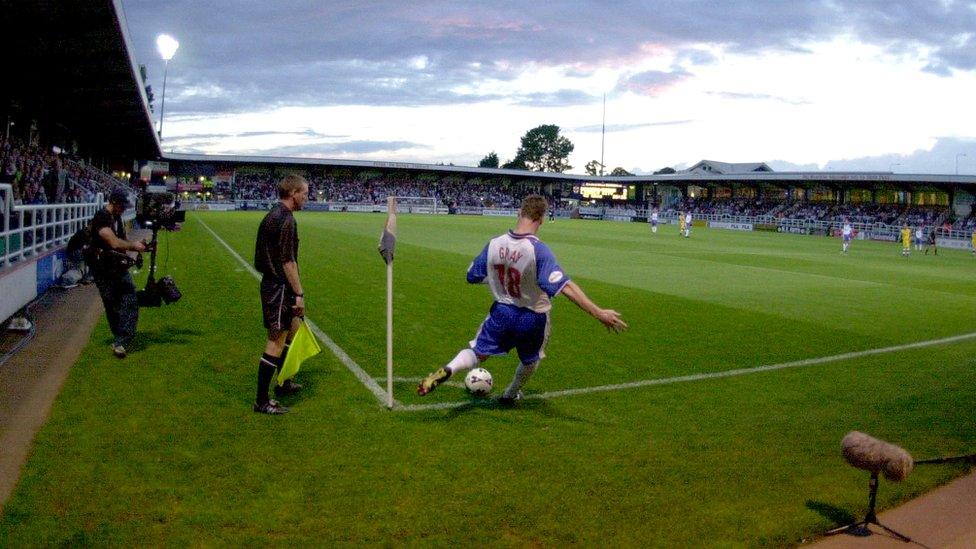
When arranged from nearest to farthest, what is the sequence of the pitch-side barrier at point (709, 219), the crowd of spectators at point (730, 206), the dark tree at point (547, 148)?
the pitch-side barrier at point (709, 219) → the crowd of spectators at point (730, 206) → the dark tree at point (547, 148)

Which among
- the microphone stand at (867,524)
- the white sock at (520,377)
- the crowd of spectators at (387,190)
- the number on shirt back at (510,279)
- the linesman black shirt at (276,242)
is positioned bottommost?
the microphone stand at (867,524)

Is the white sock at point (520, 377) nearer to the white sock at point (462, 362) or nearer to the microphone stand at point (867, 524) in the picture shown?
the white sock at point (462, 362)

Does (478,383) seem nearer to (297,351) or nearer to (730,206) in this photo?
(297,351)

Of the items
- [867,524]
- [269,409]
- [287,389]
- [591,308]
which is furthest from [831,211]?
[269,409]

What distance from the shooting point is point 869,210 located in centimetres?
6700

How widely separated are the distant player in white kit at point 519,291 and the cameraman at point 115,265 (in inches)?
161

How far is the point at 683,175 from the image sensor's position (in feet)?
270

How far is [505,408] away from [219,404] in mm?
2619

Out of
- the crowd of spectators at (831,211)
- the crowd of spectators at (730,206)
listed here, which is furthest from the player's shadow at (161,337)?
the crowd of spectators at (730,206)

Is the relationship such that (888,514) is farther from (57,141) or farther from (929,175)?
(929,175)

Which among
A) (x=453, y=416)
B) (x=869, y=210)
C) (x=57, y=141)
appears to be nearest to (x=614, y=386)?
(x=453, y=416)

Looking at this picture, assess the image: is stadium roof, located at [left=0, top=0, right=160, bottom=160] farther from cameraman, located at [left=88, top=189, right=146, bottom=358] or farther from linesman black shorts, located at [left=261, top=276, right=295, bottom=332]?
linesman black shorts, located at [left=261, top=276, right=295, bottom=332]

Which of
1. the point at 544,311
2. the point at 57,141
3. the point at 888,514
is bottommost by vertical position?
the point at 888,514

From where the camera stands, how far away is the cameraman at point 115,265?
7.95 m
